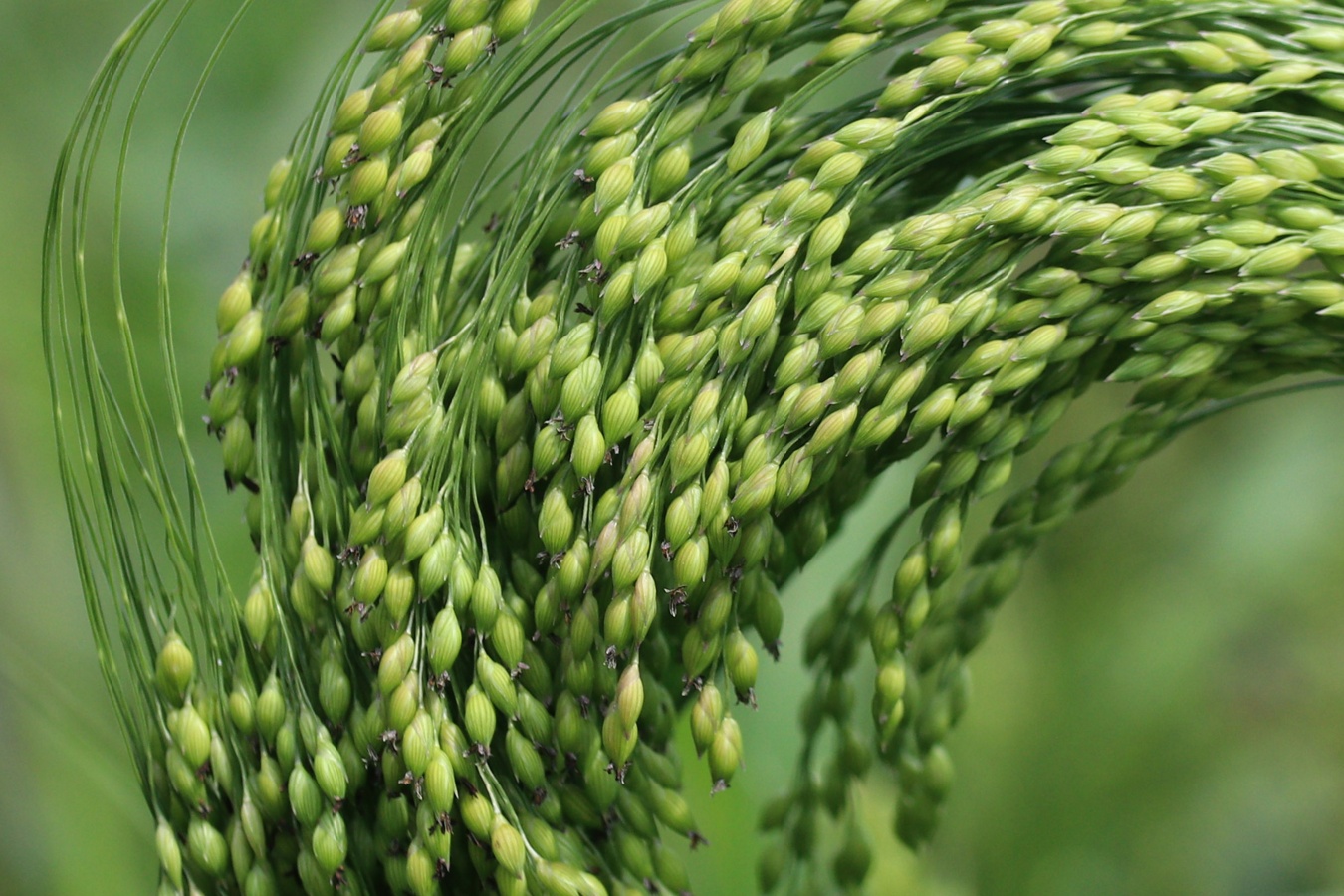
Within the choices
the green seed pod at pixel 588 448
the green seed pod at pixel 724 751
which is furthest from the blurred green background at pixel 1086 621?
the green seed pod at pixel 588 448

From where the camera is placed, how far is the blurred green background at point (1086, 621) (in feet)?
3.66

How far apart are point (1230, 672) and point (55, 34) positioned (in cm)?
146

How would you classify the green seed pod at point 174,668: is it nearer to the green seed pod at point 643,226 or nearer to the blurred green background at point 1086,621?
the green seed pod at point 643,226

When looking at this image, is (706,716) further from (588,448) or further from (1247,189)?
(1247,189)

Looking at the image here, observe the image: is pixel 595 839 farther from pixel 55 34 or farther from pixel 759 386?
pixel 55 34

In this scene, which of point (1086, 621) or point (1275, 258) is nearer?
point (1275, 258)

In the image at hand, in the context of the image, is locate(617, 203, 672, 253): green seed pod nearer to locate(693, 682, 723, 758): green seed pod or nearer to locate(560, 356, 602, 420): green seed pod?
locate(560, 356, 602, 420): green seed pod

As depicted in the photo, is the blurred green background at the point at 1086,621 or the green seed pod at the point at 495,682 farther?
the blurred green background at the point at 1086,621

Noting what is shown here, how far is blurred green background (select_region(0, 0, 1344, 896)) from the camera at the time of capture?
111 centimetres

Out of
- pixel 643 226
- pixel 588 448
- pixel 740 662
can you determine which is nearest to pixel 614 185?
pixel 643 226

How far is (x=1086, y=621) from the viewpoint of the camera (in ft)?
3.97

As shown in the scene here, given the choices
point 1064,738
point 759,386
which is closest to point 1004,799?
point 1064,738

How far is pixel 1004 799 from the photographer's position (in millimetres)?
1176

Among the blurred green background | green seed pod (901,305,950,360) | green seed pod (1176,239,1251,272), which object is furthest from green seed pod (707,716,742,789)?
the blurred green background
